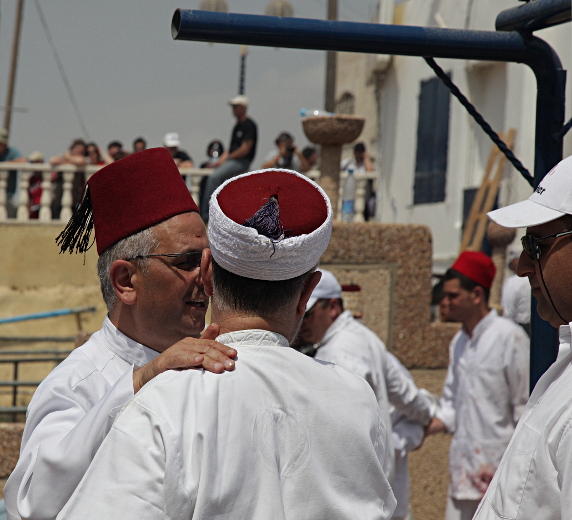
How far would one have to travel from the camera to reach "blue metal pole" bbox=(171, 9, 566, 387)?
255cm

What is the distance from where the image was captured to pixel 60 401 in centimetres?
235

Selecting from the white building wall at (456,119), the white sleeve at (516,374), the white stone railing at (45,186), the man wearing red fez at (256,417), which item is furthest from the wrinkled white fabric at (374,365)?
the white stone railing at (45,186)

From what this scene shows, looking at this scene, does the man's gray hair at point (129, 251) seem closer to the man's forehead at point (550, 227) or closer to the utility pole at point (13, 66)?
the man's forehead at point (550, 227)

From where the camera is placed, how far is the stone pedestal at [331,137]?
7.47m

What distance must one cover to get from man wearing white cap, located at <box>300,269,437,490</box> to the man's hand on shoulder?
3.00m

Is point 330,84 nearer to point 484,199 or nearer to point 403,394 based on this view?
point 484,199

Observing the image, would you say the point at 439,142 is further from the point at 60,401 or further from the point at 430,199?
the point at 60,401

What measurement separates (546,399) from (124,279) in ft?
4.66

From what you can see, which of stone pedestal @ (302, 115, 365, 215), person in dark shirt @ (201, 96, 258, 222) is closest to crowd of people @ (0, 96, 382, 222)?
person in dark shirt @ (201, 96, 258, 222)

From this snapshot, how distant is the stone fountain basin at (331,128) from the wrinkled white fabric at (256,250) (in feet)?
18.8

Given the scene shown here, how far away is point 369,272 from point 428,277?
554 millimetres

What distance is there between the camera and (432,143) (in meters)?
14.2

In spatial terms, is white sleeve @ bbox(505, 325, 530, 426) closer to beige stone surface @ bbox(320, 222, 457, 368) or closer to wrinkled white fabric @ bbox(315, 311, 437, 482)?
wrinkled white fabric @ bbox(315, 311, 437, 482)

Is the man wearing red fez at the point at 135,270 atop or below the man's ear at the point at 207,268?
below
